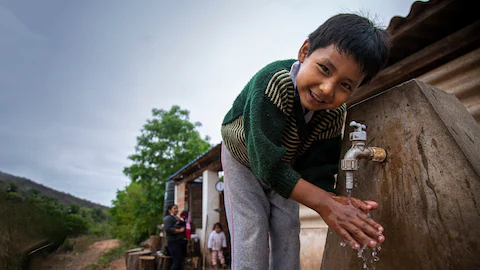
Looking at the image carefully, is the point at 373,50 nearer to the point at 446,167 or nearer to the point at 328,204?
the point at 446,167

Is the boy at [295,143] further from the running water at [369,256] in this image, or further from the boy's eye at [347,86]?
the running water at [369,256]

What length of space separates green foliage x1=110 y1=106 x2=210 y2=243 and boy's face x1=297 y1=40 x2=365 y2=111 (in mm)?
16516

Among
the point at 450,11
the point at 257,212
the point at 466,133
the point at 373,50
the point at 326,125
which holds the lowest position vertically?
the point at 257,212

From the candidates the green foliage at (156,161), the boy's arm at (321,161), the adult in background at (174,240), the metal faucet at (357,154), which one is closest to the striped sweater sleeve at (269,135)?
the metal faucet at (357,154)

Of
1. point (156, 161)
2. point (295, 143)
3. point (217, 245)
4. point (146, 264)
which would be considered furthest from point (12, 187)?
point (156, 161)

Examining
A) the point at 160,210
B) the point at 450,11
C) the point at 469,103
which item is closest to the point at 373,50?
the point at 450,11

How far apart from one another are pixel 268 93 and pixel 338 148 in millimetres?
604

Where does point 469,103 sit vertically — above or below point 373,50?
above

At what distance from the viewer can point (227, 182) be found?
4.93 feet

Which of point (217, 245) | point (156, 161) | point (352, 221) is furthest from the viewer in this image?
point (156, 161)

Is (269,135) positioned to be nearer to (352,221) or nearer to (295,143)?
(295,143)

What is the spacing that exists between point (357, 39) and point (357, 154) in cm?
45

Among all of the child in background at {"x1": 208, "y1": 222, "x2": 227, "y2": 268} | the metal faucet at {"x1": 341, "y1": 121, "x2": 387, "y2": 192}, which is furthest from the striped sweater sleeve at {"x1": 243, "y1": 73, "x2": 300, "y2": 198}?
the child in background at {"x1": 208, "y1": 222, "x2": 227, "y2": 268}

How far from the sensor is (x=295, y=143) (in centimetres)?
139
